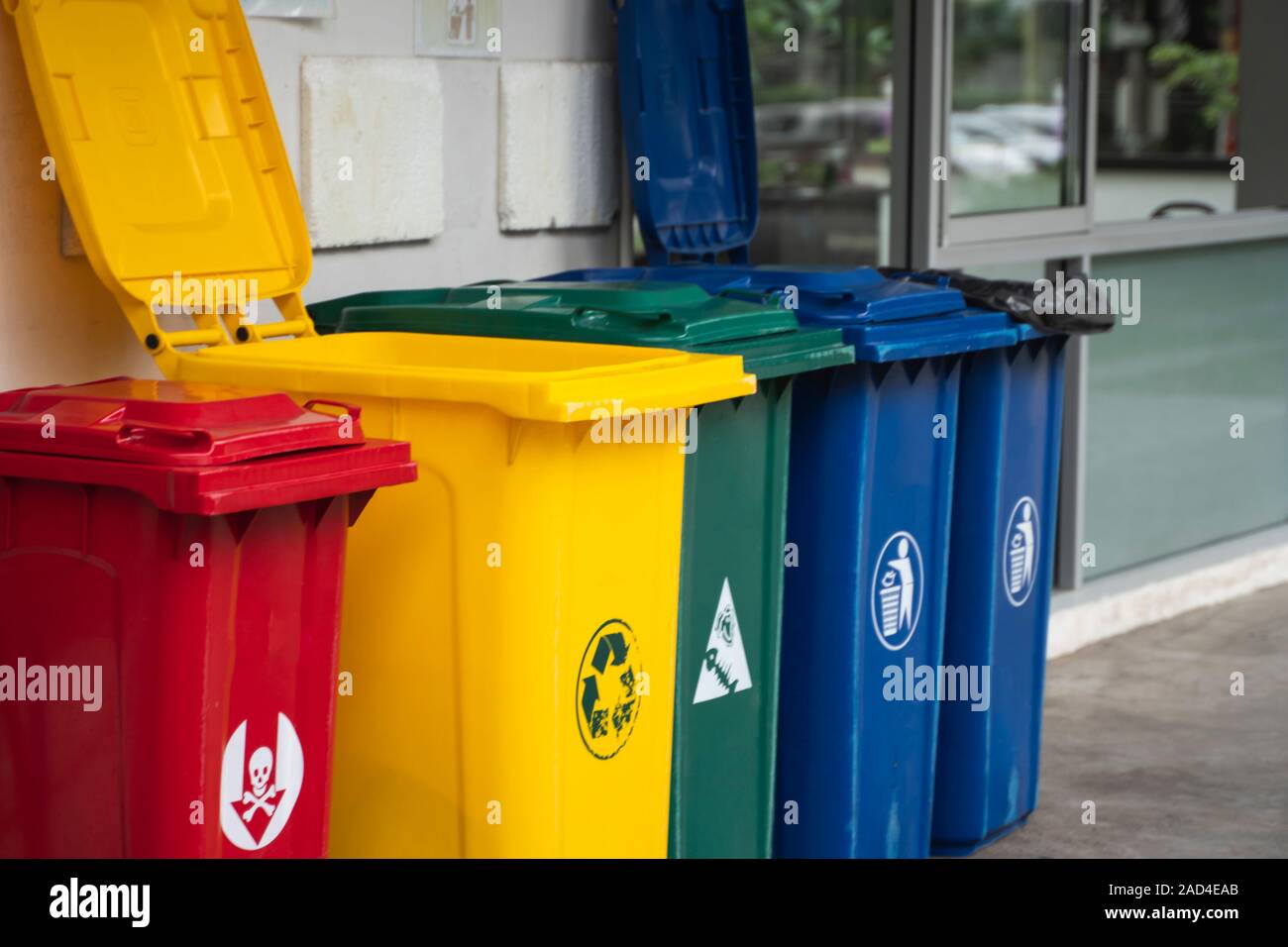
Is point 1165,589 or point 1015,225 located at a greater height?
point 1015,225

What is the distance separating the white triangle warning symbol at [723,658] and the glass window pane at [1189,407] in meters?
3.29

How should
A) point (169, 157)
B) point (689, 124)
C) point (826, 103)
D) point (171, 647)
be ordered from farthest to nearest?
point (826, 103), point (689, 124), point (169, 157), point (171, 647)

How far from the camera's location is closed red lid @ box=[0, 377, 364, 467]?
2719 millimetres

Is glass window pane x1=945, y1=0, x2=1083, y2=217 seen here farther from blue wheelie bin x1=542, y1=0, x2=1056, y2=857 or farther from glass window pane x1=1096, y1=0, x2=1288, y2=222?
glass window pane x1=1096, y1=0, x2=1288, y2=222

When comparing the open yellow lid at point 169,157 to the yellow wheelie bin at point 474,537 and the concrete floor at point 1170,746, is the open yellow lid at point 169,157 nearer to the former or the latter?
the yellow wheelie bin at point 474,537

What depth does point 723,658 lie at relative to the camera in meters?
3.57

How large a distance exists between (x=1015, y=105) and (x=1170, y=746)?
2554 mm

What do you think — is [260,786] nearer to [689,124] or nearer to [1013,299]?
[1013,299]

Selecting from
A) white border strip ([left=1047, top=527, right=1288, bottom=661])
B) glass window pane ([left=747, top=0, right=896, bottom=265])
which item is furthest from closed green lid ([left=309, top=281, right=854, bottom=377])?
glass window pane ([left=747, top=0, right=896, bottom=265])

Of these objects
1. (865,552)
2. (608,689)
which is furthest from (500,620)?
(865,552)

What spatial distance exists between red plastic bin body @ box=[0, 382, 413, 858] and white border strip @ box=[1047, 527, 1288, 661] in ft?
11.8

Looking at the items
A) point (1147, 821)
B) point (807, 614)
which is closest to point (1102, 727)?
point (1147, 821)

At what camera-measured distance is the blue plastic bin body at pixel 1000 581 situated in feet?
14.3
